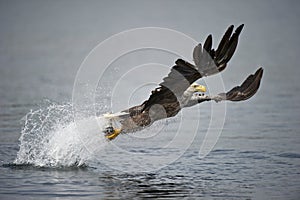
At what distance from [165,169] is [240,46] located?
502 inches

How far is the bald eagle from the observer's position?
32.9 feet

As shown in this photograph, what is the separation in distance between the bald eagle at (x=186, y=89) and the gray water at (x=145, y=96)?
0.69 m

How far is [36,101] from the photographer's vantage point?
1661 centimetres

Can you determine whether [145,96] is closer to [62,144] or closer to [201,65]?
[62,144]

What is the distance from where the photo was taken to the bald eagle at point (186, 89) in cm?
1002

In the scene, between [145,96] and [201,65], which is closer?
[201,65]

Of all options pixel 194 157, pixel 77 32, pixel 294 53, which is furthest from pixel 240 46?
pixel 194 157

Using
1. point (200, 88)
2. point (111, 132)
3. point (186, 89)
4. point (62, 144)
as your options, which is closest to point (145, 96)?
point (111, 132)

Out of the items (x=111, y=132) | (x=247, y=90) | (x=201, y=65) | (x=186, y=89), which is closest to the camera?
(x=201, y=65)

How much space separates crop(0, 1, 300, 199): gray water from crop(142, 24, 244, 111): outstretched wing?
141 cm

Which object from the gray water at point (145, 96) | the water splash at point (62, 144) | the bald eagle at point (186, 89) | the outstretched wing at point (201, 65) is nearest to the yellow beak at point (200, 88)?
the bald eagle at point (186, 89)

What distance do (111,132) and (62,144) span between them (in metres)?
0.88

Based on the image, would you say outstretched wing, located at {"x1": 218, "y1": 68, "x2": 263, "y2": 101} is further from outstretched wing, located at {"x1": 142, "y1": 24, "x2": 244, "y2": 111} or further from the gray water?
outstretched wing, located at {"x1": 142, "y1": 24, "x2": 244, "y2": 111}

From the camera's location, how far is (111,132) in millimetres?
12148
